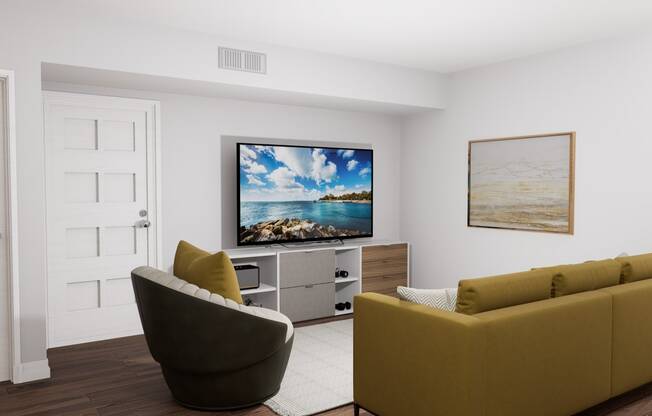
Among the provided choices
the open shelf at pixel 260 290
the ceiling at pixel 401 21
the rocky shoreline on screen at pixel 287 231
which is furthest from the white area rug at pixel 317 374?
the ceiling at pixel 401 21

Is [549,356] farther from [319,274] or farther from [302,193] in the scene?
[302,193]

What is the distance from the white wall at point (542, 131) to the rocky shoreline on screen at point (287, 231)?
109 centimetres

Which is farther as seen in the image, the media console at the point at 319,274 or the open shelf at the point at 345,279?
the open shelf at the point at 345,279

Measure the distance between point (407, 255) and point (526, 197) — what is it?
4.99ft

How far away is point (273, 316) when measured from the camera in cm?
344

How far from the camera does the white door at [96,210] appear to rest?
4.52 metres

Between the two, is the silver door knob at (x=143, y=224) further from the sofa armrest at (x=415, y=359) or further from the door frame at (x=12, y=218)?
the sofa armrest at (x=415, y=359)

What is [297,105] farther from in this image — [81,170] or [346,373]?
[346,373]

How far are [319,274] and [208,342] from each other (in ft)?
8.24

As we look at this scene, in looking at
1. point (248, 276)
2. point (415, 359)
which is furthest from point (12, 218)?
point (415, 359)

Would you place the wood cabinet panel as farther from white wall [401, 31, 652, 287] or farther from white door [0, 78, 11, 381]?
white door [0, 78, 11, 381]

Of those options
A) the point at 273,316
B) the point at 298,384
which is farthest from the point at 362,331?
the point at 298,384

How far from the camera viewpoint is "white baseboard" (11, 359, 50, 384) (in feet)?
Result: 12.2

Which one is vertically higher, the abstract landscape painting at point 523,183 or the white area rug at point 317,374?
the abstract landscape painting at point 523,183
